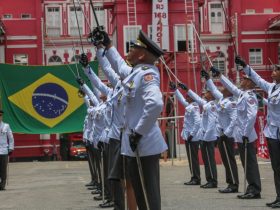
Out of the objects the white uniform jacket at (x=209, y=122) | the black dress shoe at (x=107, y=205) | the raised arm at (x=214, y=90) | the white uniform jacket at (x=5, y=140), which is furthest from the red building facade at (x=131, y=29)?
the black dress shoe at (x=107, y=205)

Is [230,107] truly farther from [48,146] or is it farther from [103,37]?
[48,146]

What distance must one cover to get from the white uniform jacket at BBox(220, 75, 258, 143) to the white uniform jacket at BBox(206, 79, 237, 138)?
3.18ft

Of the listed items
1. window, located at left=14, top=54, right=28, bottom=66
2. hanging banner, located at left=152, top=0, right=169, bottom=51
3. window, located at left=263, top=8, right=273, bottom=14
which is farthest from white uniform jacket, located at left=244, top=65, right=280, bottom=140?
window, located at left=263, top=8, right=273, bottom=14

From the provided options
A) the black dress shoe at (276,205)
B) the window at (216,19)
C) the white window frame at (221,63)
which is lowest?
the black dress shoe at (276,205)

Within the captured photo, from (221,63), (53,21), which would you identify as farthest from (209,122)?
(53,21)

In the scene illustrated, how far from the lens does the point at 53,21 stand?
54.7m

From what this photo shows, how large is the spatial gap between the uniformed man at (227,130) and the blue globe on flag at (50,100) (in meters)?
18.5

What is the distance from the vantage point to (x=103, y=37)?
30.8 feet

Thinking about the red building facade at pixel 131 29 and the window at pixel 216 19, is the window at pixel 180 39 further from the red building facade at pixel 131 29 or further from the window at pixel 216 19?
the window at pixel 216 19

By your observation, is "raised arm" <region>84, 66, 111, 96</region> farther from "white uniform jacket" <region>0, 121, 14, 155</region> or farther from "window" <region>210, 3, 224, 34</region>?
"window" <region>210, 3, 224, 34</region>

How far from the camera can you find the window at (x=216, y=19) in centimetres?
5584

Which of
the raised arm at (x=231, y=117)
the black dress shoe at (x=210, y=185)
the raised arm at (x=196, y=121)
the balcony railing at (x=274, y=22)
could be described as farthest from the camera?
the balcony railing at (x=274, y=22)

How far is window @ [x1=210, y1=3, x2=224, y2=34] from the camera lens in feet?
183

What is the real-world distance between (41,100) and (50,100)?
430mm
